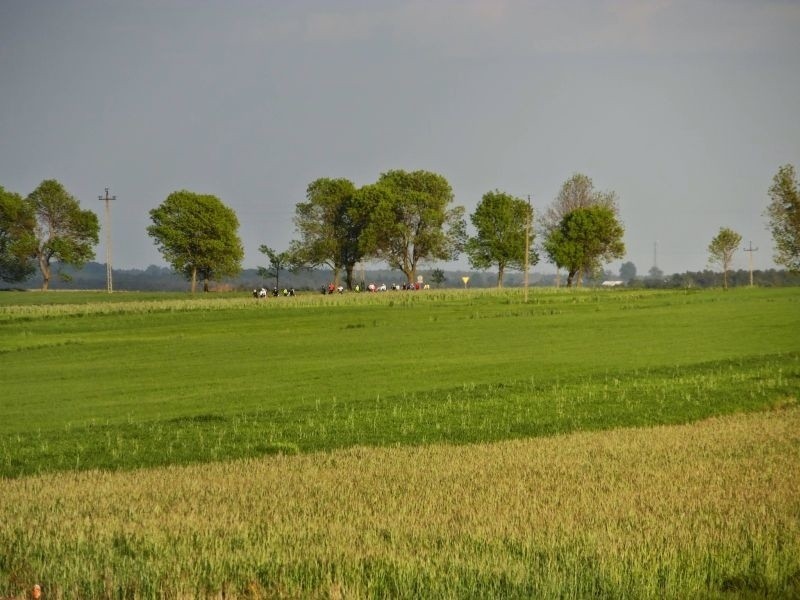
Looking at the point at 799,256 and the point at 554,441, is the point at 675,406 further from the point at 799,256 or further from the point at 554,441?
the point at 799,256

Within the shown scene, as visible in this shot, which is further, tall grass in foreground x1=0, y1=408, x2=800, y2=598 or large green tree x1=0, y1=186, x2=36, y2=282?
large green tree x1=0, y1=186, x2=36, y2=282

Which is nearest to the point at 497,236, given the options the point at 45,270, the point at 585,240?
the point at 585,240

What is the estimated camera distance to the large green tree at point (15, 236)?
129 m

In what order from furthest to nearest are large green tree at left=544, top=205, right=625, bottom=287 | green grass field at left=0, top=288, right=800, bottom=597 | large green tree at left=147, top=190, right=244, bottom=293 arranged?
large green tree at left=544, top=205, right=625, bottom=287
large green tree at left=147, top=190, right=244, bottom=293
green grass field at left=0, top=288, right=800, bottom=597

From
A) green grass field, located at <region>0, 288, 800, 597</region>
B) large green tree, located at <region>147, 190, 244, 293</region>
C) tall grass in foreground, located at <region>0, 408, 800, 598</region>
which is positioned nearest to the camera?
tall grass in foreground, located at <region>0, 408, 800, 598</region>

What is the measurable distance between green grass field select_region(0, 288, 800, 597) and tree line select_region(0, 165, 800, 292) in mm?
57829

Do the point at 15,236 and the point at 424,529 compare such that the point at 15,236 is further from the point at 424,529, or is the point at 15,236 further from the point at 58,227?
the point at 424,529

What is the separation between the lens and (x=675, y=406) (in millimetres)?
27094

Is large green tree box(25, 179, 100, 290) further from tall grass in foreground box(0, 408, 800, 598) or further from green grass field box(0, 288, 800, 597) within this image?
tall grass in foreground box(0, 408, 800, 598)

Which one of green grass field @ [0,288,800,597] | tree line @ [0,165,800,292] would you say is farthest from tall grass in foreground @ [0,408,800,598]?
tree line @ [0,165,800,292]

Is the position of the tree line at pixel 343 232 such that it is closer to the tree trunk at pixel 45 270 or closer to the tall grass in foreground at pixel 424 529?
the tree trunk at pixel 45 270

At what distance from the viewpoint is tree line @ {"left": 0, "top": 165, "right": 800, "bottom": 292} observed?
131m

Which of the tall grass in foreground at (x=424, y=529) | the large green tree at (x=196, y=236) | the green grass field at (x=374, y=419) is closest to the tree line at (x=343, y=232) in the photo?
the large green tree at (x=196, y=236)

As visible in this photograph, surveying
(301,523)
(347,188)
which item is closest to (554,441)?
(301,523)
